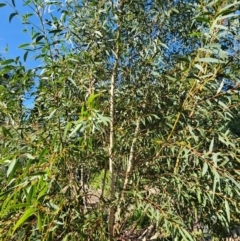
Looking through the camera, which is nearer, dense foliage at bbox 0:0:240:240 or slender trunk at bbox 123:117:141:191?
dense foliage at bbox 0:0:240:240

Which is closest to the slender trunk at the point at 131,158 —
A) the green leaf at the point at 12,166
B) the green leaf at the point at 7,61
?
the green leaf at the point at 7,61

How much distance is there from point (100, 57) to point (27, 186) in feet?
3.10

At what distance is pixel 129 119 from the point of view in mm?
2232

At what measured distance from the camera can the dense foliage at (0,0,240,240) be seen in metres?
1.75

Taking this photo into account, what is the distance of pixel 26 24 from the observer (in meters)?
1.71

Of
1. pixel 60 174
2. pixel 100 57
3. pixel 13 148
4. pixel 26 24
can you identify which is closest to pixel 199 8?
pixel 100 57

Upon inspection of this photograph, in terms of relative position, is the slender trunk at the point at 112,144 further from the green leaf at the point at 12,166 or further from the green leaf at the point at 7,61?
the green leaf at the point at 12,166

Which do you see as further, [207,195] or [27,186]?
[207,195]

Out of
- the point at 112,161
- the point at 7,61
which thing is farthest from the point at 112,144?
the point at 7,61

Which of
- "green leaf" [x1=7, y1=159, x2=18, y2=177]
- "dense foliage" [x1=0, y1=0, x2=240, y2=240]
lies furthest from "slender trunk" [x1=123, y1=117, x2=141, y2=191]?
"green leaf" [x1=7, y1=159, x2=18, y2=177]

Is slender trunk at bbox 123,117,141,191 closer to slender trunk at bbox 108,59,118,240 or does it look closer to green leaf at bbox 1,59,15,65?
slender trunk at bbox 108,59,118,240

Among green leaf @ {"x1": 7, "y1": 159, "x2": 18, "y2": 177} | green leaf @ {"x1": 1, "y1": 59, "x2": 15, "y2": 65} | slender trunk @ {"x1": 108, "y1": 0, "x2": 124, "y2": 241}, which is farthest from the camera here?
slender trunk @ {"x1": 108, "y1": 0, "x2": 124, "y2": 241}

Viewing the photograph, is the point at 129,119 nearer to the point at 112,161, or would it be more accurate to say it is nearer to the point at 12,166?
the point at 112,161

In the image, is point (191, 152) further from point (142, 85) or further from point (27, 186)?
point (27, 186)
